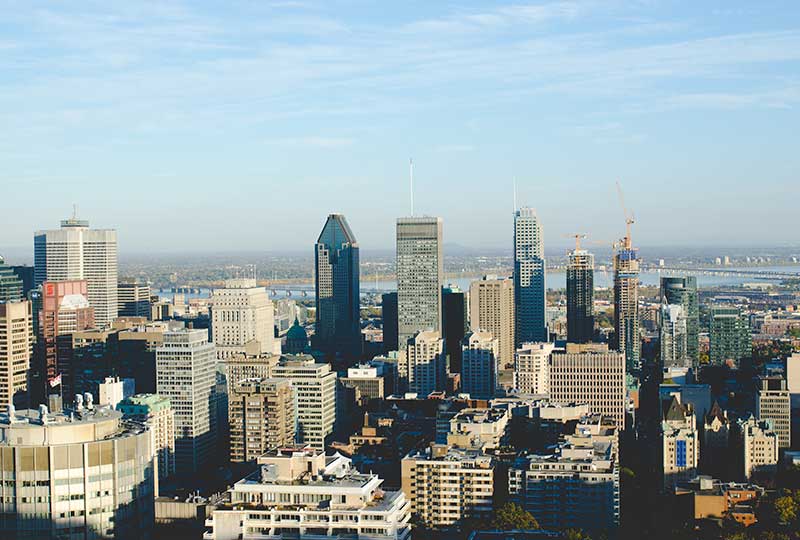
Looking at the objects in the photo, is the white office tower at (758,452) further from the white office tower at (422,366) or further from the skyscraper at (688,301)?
the skyscraper at (688,301)

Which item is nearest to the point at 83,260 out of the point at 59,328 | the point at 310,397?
the point at 59,328

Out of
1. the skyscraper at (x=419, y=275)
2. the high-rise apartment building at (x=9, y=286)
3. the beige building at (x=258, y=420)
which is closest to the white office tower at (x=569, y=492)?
the beige building at (x=258, y=420)

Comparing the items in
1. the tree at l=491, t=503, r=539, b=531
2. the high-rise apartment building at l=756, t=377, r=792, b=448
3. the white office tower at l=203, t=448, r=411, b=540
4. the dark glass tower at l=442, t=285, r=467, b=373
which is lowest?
the tree at l=491, t=503, r=539, b=531

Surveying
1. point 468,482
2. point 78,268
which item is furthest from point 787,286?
point 468,482

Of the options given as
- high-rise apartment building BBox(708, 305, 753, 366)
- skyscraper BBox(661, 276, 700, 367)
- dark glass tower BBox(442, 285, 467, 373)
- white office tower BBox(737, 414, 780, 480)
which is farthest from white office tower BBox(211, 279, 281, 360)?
white office tower BBox(737, 414, 780, 480)

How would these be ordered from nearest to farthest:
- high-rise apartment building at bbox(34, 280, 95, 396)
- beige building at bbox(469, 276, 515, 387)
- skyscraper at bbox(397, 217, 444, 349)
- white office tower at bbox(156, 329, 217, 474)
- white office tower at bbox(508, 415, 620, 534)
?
white office tower at bbox(508, 415, 620, 534), white office tower at bbox(156, 329, 217, 474), high-rise apartment building at bbox(34, 280, 95, 396), skyscraper at bbox(397, 217, 444, 349), beige building at bbox(469, 276, 515, 387)

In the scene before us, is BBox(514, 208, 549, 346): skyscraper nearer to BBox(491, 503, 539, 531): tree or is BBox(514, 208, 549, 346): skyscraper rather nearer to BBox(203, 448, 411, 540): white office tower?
BBox(491, 503, 539, 531): tree

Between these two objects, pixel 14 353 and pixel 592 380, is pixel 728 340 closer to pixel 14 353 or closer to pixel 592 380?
pixel 592 380
